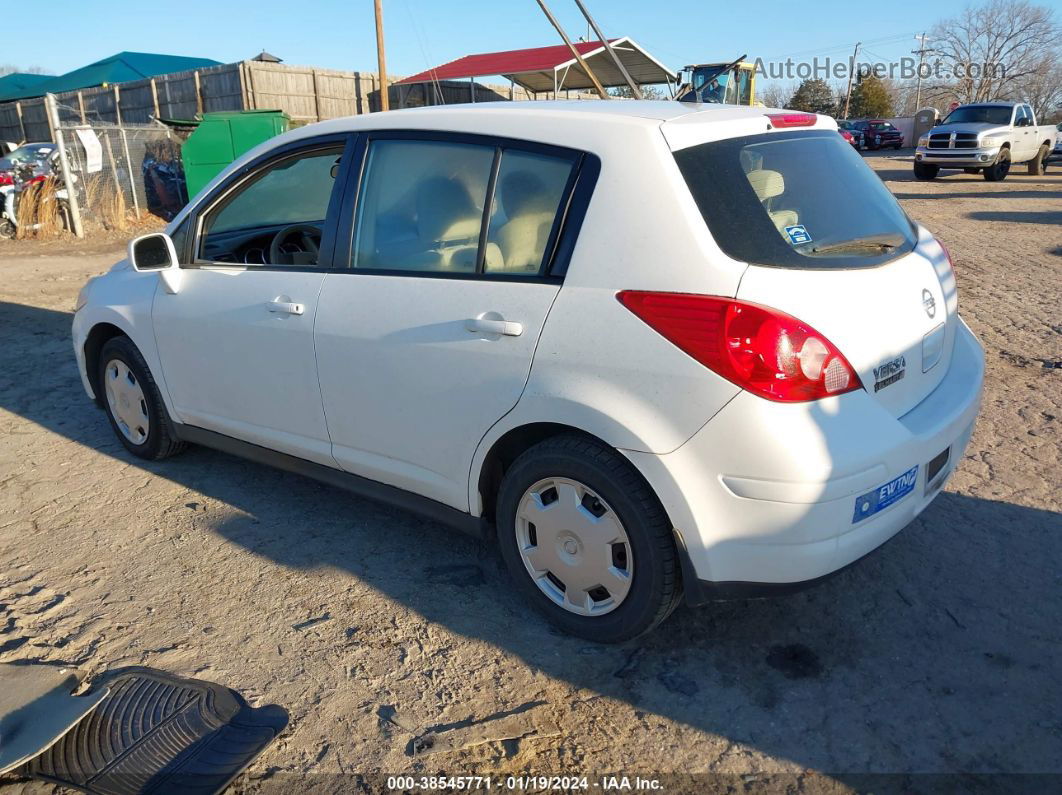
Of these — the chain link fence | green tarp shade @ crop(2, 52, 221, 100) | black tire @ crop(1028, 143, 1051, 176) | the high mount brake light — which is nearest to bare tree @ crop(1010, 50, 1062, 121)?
black tire @ crop(1028, 143, 1051, 176)

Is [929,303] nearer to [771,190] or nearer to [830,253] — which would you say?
[830,253]

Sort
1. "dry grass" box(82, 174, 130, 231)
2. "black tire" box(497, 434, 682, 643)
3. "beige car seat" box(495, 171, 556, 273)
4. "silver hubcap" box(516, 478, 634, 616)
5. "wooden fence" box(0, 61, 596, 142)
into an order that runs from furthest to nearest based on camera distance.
A: "wooden fence" box(0, 61, 596, 142)
"dry grass" box(82, 174, 130, 231)
"beige car seat" box(495, 171, 556, 273)
"silver hubcap" box(516, 478, 634, 616)
"black tire" box(497, 434, 682, 643)

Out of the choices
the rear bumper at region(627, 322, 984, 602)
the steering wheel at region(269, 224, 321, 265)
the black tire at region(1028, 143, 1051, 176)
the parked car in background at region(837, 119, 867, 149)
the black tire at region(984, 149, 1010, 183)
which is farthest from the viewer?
the parked car in background at region(837, 119, 867, 149)

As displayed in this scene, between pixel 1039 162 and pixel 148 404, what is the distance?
1071 inches

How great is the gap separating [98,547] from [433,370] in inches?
76.1

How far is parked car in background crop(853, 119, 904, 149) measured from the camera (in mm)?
41406

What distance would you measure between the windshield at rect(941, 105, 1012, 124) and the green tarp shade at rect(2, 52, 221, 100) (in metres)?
22.6

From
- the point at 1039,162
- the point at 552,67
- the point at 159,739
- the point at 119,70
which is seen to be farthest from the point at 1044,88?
the point at 159,739

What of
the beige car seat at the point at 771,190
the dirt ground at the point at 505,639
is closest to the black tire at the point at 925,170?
the dirt ground at the point at 505,639

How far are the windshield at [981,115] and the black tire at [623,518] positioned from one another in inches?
935

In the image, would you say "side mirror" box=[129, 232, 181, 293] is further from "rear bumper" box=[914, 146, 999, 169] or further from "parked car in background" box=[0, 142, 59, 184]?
"rear bumper" box=[914, 146, 999, 169]

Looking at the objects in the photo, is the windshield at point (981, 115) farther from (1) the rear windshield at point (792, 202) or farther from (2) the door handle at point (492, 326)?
(2) the door handle at point (492, 326)

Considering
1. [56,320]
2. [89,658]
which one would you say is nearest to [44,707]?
[89,658]

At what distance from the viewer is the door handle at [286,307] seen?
11.6 feet
